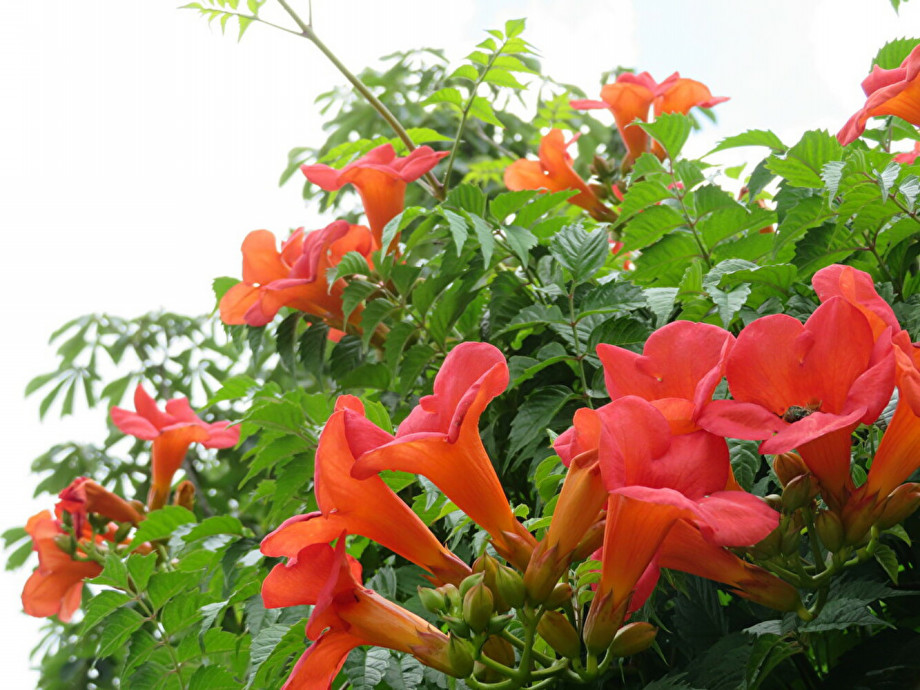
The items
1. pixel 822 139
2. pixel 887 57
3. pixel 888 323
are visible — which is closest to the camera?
pixel 888 323

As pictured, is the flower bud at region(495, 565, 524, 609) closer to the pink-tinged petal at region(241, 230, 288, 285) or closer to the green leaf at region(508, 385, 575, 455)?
the green leaf at region(508, 385, 575, 455)

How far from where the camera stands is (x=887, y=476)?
1038mm

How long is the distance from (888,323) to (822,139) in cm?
77

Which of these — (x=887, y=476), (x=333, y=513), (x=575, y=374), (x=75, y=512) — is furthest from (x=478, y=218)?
(x=75, y=512)

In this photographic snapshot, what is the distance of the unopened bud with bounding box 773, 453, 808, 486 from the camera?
1.04m

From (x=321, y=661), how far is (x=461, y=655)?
7.5 inches

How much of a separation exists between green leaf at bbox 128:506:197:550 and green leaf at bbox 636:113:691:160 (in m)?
1.63

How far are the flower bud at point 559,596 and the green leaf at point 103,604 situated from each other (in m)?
1.21

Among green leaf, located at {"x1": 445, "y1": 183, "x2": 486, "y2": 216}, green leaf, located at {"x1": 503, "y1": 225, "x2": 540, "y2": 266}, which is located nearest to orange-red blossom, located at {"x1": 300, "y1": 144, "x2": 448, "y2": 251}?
green leaf, located at {"x1": 445, "y1": 183, "x2": 486, "y2": 216}

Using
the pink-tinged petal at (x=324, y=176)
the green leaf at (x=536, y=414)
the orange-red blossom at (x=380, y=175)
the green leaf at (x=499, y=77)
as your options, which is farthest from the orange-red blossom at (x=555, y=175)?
the green leaf at (x=536, y=414)

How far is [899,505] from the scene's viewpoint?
102cm

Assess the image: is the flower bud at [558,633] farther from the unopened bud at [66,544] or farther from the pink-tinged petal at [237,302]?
the unopened bud at [66,544]

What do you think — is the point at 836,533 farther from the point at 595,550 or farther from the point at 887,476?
the point at 595,550

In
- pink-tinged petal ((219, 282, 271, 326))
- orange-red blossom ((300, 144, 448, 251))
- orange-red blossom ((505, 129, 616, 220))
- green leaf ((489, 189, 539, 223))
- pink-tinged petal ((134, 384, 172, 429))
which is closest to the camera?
green leaf ((489, 189, 539, 223))
